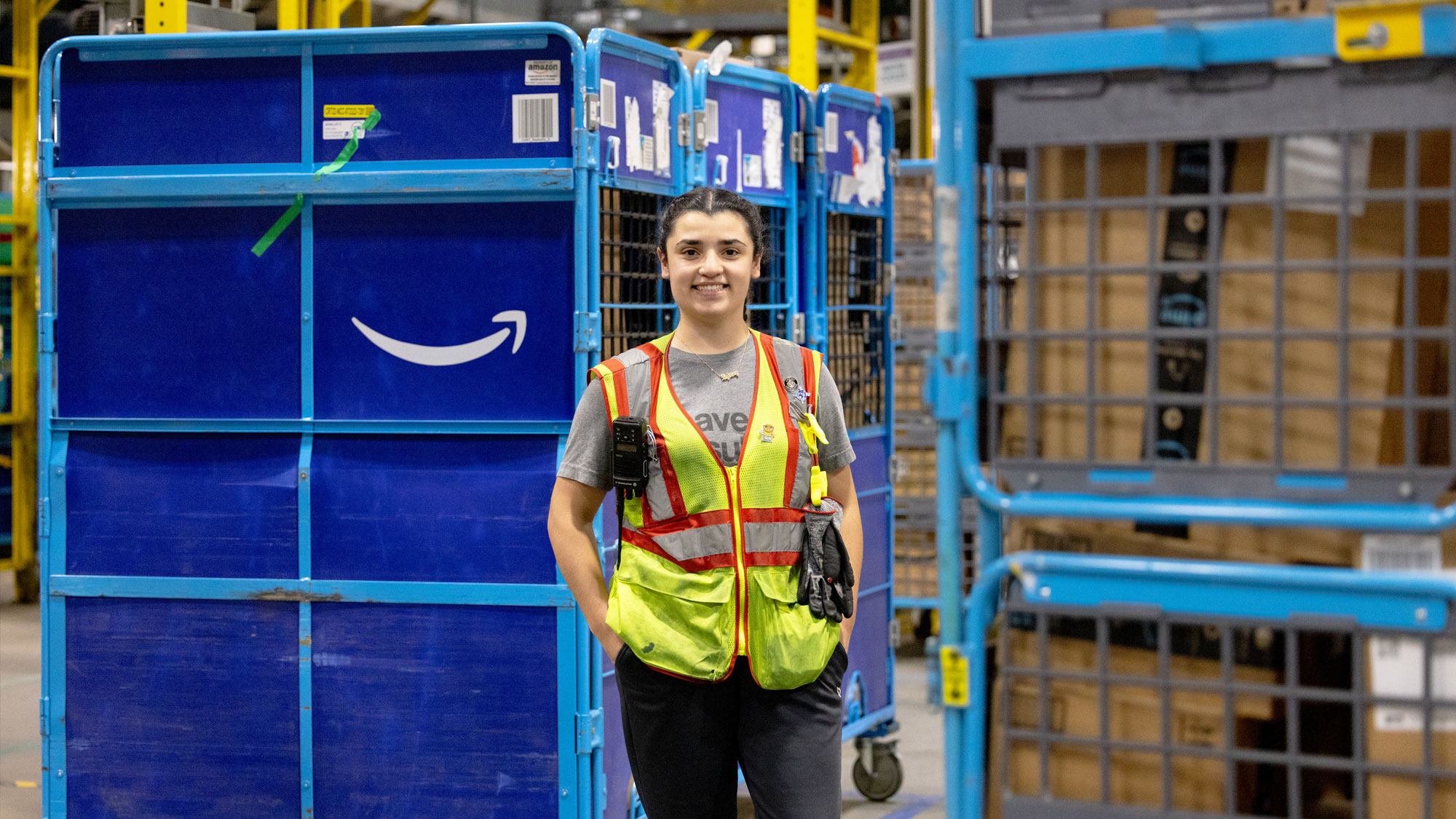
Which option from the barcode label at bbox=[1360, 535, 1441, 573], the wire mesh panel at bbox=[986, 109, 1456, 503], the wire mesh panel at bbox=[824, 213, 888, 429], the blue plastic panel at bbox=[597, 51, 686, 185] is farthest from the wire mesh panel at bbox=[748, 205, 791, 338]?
the barcode label at bbox=[1360, 535, 1441, 573]

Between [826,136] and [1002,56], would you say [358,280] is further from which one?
[1002,56]

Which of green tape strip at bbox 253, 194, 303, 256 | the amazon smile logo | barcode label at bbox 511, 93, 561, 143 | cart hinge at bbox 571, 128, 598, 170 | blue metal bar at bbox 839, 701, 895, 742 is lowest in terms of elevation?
blue metal bar at bbox 839, 701, 895, 742

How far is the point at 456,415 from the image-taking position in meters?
4.55

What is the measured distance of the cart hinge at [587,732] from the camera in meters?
4.50

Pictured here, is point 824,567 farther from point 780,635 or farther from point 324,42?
point 324,42

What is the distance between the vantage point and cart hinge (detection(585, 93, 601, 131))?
14.3 feet

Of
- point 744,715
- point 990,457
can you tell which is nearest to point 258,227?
point 744,715

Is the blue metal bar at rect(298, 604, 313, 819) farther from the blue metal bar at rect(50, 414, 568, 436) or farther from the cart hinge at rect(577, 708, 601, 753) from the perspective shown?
the cart hinge at rect(577, 708, 601, 753)

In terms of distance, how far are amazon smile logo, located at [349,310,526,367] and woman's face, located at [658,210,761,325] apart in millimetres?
1309

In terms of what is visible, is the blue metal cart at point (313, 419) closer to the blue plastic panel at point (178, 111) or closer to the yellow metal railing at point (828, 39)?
the blue plastic panel at point (178, 111)

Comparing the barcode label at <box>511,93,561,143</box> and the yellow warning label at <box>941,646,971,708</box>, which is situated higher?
the barcode label at <box>511,93,561,143</box>

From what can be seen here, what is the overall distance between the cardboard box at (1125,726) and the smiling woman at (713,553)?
86 centimetres

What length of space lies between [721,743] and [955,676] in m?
0.89

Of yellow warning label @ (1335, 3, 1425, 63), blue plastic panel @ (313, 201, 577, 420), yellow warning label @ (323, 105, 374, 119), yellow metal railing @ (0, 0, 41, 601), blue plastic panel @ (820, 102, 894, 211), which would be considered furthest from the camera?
yellow metal railing @ (0, 0, 41, 601)
